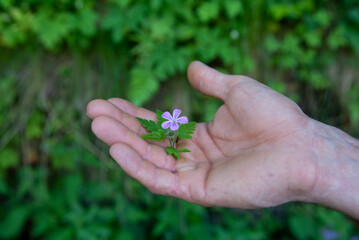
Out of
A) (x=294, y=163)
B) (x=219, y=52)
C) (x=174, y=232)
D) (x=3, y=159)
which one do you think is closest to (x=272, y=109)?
(x=294, y=163)

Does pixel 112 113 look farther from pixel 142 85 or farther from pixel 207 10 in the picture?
pixel 207 10

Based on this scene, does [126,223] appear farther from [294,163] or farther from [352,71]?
[352,71]

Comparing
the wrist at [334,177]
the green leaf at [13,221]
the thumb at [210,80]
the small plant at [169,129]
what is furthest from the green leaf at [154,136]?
the green leaf at [13,221]

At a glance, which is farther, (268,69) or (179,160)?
(268,69)

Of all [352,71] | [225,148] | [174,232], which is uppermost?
[352,71]

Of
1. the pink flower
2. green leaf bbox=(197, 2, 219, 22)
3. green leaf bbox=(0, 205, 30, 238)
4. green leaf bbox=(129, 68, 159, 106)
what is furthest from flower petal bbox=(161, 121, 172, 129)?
green leaf bbox=(0, 205, 30, 238)

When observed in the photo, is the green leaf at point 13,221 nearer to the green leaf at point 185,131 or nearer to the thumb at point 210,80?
the green leaf at point 185,131

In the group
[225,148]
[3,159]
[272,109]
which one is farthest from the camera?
[3,159]
